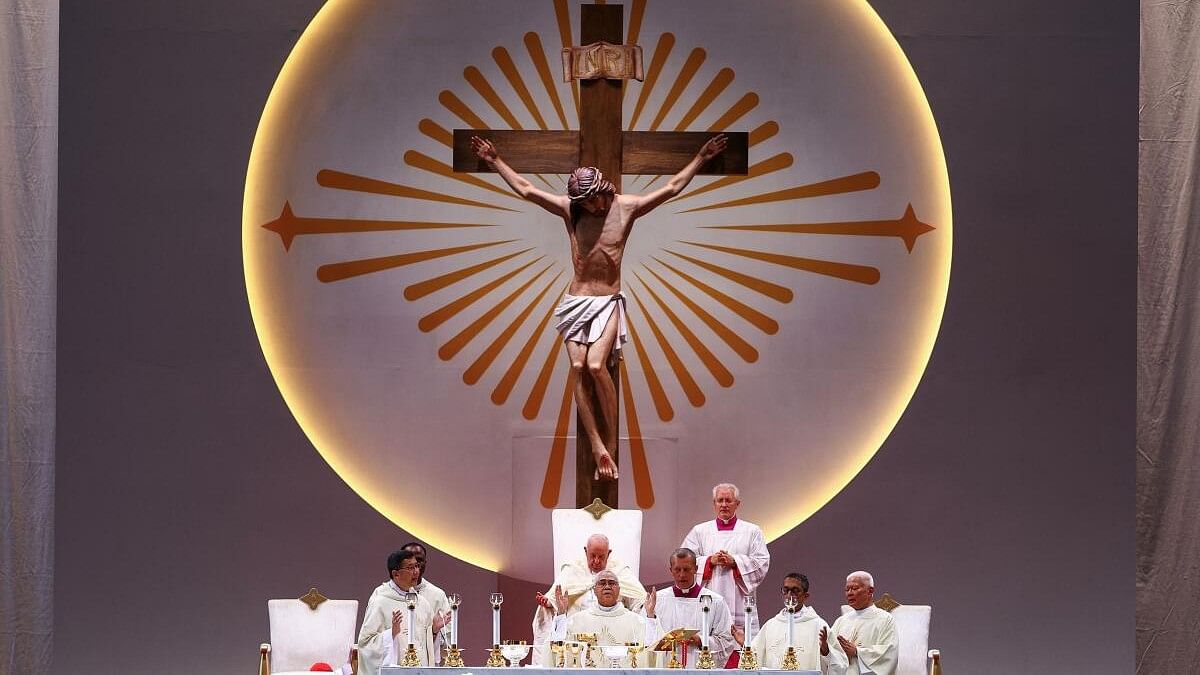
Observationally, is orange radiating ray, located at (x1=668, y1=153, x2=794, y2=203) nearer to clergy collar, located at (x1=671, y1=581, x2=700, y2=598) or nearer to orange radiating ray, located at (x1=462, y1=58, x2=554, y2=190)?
orange radiating ray, located at (x1=462, y1=58, x2=554, y2=190)

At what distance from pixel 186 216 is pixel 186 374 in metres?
0.72

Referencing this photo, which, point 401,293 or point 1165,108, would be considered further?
point 401,293

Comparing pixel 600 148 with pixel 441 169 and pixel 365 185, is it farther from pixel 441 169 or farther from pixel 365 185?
pixel 365 185

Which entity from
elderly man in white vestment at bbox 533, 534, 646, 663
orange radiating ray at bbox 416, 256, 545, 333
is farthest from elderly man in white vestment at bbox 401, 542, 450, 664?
orange radiating ray at bbox 416, 256, 545, 333

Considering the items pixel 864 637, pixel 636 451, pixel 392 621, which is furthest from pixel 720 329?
pixel 392 621

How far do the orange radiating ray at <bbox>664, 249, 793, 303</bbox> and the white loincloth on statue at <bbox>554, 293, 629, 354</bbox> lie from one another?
2.81 ft

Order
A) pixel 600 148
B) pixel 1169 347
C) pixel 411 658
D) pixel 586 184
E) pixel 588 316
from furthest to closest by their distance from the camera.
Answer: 1. pixel 600 148
2. pixel 588 316
3. pixel 586 184
4. pixel 411 658
5. pixel 1169 347

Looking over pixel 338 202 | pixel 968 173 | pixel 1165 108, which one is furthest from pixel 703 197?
pixel 1165 108

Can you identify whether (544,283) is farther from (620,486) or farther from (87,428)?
(87,428)

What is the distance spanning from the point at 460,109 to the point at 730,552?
2.40 metres

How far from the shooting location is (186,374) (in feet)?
23.8

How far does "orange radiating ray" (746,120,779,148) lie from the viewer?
734cm

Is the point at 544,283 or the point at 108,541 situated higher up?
the point at 544,283

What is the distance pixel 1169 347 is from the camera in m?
4.86
